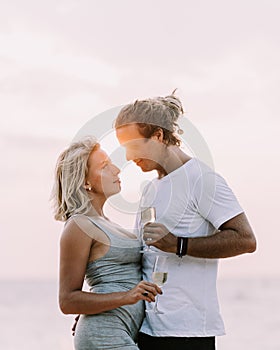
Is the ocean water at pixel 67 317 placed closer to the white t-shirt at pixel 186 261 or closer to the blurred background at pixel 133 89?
the blurred background at pixel 133 89

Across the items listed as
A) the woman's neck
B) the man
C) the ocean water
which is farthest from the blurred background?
the man

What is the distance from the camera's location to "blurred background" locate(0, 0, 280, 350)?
12312 mm

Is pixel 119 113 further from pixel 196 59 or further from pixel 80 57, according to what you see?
pixel 196 59

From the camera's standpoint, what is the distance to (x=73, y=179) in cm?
321

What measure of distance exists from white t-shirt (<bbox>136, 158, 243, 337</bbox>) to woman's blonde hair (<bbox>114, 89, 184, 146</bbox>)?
144mm

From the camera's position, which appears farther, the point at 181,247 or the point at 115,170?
the point at 115,170

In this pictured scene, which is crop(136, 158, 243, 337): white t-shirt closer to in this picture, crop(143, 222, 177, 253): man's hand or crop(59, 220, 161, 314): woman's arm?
crop(143, 222, 177, 253): man's hand

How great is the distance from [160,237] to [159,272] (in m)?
0.12

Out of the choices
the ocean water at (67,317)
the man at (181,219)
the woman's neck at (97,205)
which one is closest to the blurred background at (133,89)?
the ocean water at (67,317)

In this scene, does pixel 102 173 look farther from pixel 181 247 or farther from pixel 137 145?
pixel 181 247

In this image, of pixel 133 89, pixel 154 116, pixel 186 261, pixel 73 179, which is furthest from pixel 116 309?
pixel 133 89

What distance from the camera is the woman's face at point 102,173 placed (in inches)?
127

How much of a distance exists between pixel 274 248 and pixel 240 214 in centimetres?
1776

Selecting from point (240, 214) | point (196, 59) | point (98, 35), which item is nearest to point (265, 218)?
point (196, 59)
